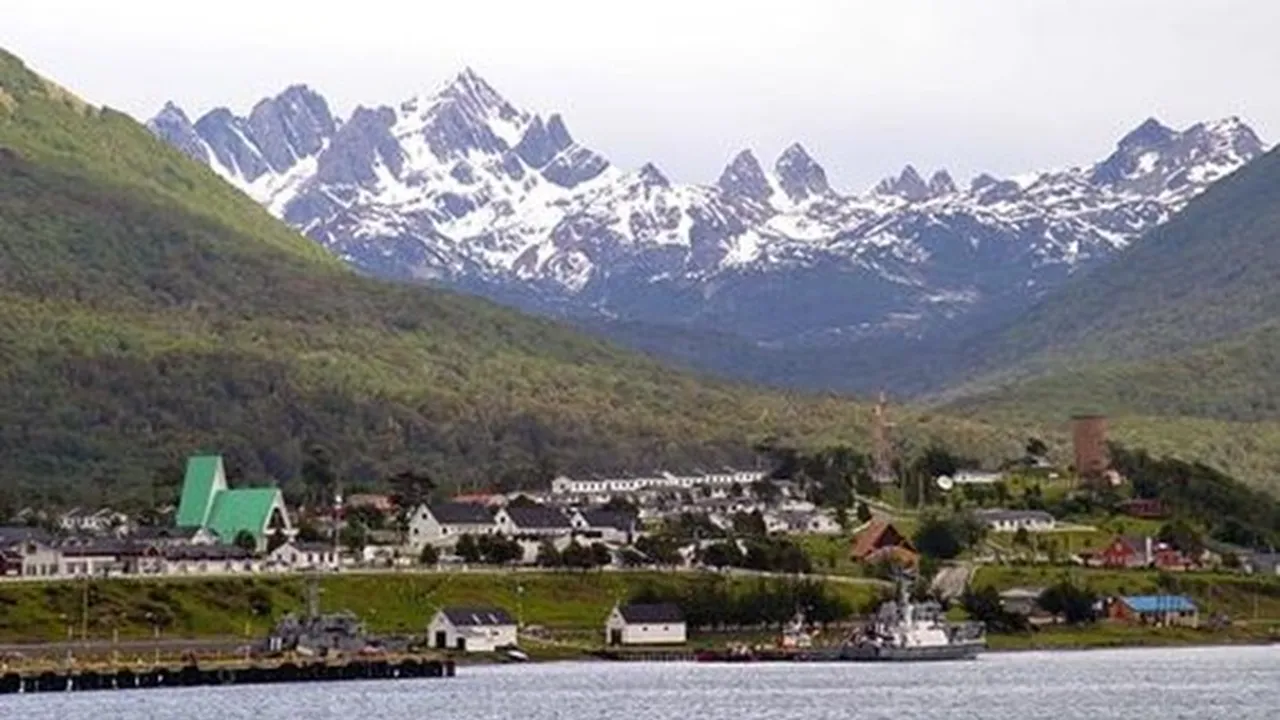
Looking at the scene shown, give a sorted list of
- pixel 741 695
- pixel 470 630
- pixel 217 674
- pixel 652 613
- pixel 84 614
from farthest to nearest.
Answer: pixel 652 613 → pixel 470 630 → pixel 84 614 → pixel 217 674 → pixel 741 695

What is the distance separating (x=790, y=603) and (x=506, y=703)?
59350mm

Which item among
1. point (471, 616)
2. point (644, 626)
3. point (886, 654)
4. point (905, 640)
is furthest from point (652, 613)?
point (905, 640)

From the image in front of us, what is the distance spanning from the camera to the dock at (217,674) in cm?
15562

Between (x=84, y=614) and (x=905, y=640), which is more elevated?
(x=84, y=614)

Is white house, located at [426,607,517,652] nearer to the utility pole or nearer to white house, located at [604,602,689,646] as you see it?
white house, located at [604,602,689,646]

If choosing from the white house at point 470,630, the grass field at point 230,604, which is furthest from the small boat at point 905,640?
the white house at point 470,630

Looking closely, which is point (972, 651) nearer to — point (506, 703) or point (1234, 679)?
point (1234, 679)

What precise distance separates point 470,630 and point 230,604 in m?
14.8

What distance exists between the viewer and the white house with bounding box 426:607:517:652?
18438 cm

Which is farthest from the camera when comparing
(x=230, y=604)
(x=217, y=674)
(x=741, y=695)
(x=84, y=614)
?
(x=230, y=604)

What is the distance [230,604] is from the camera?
7323 inches

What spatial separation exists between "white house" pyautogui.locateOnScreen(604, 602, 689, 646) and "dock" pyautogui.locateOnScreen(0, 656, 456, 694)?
63.8 ft

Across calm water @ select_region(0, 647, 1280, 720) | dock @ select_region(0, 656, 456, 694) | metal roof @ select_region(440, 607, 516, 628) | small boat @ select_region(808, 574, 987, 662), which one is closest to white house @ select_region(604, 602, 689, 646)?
metal roof @ select_region(440, 607, 516, 628)

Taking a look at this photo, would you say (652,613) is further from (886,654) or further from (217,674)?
(217,674)
